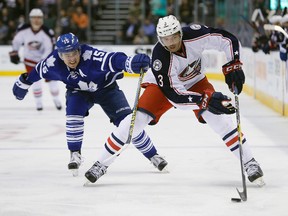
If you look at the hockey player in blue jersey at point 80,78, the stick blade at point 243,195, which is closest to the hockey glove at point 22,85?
the hockey player in blue jersey at point 80,78

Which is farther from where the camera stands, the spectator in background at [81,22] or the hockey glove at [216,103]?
the spectator in background at [81,22]

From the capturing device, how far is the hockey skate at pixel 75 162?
18.0 feet

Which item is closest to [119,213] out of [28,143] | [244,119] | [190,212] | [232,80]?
[190,212]

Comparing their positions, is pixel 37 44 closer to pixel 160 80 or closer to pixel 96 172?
pixel 96 172

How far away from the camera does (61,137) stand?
7582 mm

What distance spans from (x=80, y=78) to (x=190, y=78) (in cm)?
77

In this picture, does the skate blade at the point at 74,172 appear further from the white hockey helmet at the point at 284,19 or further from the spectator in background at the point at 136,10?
the spectator in background at the point at 136,10

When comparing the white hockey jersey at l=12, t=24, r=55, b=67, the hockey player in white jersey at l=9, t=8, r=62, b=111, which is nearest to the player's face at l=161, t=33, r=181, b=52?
the hockey player in white jersey at l=9, t=8, r=62, b=111

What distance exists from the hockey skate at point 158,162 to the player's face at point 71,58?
2.68ft

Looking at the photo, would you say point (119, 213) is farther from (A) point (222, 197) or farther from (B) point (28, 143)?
(B) point (28, 143)

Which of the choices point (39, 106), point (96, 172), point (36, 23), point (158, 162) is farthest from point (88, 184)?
point (36, 23)

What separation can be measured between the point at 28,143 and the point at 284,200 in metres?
3.20

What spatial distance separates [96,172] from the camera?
5.03m

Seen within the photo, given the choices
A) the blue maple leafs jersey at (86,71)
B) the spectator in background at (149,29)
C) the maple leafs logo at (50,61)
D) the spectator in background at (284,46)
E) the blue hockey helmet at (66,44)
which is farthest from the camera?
the spectator in background at (149,29)
